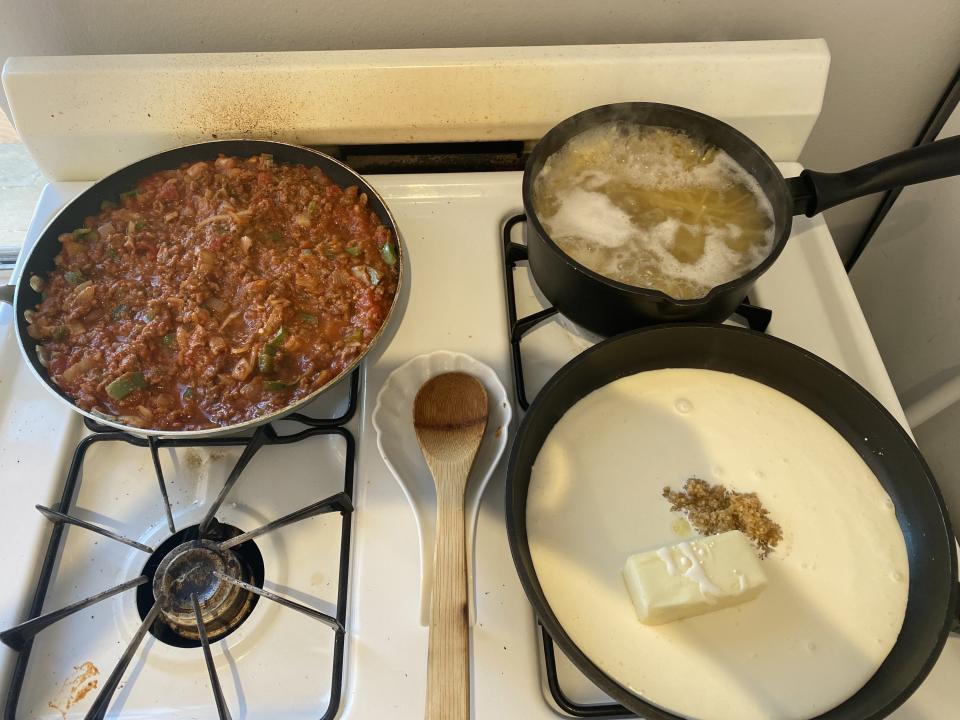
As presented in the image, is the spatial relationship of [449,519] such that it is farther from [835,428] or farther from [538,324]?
[835,428]

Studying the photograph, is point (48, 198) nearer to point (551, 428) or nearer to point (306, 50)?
point (306, 50)

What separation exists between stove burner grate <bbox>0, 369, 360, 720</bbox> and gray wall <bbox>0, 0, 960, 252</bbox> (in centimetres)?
62

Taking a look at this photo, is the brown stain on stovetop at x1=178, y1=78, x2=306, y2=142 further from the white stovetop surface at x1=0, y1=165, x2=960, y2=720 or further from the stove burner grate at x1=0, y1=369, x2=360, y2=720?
the stove burner grate at x1=0, y1=369, x2=360, y2=720

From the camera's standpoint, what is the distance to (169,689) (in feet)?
2.30

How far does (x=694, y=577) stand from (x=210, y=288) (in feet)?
2.37

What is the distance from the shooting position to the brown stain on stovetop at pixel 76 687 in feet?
2.28

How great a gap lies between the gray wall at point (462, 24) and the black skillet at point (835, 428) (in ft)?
1.72

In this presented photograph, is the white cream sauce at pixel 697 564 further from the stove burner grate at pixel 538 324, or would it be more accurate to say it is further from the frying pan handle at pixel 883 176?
the frying pan handle at pixel 883 176

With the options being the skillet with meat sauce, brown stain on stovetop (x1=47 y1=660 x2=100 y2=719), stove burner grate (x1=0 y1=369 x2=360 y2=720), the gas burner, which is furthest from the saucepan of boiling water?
brown stain on stovetop (x1=47 y1=660 x2=100 y2=719)

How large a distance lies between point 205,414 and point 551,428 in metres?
0.44

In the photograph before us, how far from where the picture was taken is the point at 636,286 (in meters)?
0.81

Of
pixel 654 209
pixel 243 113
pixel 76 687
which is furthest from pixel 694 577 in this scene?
pixel 243 113

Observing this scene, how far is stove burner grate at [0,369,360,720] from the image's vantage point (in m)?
0.68

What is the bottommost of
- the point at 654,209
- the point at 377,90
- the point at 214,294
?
the point at 214,294
